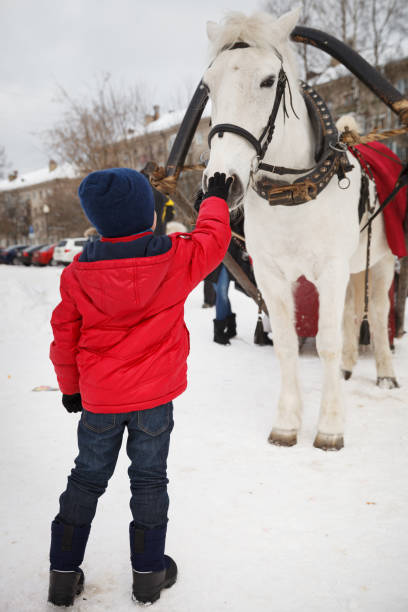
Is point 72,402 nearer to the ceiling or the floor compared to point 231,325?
nearer to the ceiling

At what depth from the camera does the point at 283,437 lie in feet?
10.1

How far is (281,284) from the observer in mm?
3178

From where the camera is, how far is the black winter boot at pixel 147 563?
1.66 meters

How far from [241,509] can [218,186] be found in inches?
61.9

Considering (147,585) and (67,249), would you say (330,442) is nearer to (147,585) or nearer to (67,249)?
(147,585)

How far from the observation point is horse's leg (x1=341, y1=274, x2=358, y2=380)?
460 cm

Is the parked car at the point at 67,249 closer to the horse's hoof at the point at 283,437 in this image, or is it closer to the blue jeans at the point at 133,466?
the horse's hoof at the point at 283,437

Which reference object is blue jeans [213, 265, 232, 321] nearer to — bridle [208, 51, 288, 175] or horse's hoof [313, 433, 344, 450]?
horse's hoof [313, 433, 344, 450]

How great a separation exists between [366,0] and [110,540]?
23.4m

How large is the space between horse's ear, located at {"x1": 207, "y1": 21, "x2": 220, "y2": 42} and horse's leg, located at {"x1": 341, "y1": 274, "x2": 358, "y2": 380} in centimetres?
284

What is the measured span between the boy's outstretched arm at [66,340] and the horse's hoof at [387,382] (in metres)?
3.24

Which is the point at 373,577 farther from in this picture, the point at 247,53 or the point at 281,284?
the point at 247,53

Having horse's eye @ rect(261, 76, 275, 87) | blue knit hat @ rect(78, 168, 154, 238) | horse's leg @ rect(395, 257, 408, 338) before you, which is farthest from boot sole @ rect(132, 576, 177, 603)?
horse's leg @ rect(395, 257, 408, 338)

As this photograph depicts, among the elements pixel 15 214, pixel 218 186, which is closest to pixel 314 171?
pixel 218 186
